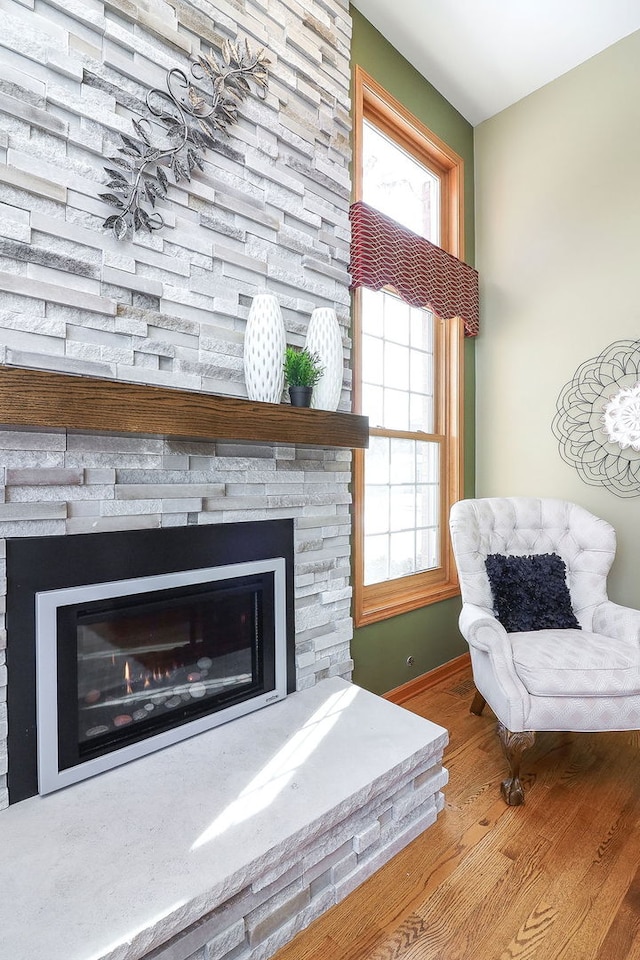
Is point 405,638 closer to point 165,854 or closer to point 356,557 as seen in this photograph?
point 356,557

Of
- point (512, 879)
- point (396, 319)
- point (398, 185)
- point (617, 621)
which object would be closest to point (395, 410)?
point (396, 319)

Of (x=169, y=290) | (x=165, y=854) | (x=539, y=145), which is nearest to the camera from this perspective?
(x=165, y=854)

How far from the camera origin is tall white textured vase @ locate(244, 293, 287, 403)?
175cm

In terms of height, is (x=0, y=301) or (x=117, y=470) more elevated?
(x=0, y=301)

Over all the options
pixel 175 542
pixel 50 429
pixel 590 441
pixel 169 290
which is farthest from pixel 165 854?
pixel 590 441

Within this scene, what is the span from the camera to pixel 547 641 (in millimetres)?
2068

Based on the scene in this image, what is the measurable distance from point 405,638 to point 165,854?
1.67 metres

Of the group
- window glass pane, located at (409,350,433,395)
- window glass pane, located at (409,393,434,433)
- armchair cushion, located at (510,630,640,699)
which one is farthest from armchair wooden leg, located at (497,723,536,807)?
window glass pane, located at (409,350,433,395)

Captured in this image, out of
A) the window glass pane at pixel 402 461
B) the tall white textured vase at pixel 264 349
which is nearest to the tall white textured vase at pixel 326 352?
the tall white textured vase at pixel 264 349

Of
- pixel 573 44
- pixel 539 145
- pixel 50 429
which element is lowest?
pixel 50 429

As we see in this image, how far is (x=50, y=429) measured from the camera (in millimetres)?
1411

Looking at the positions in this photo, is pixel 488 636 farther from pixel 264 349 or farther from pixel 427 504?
pixel 264 349

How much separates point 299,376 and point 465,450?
1610 mm

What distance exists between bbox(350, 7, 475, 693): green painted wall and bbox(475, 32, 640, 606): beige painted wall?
0.29 feet
